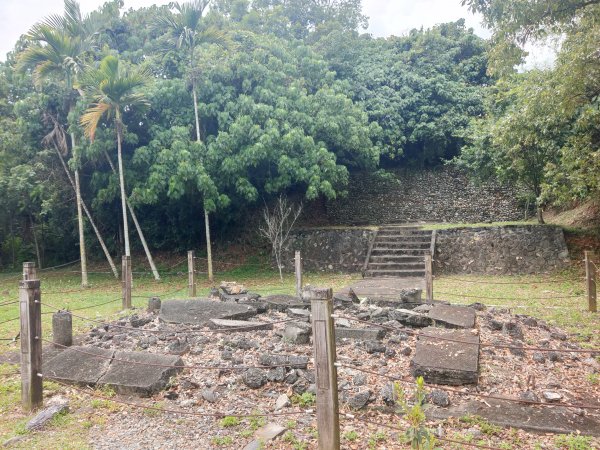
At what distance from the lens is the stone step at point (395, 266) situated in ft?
44.5

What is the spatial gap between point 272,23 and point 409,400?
20.6 m

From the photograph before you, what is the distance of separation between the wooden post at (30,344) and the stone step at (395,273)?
408 inches

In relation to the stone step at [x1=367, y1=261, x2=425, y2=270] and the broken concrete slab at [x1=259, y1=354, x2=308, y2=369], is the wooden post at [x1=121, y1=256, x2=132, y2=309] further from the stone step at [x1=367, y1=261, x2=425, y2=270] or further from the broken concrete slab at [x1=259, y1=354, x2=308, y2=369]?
the stone step at [x1=367, y1=261, x2=425, y2=270]

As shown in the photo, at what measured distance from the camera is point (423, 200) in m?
21.0

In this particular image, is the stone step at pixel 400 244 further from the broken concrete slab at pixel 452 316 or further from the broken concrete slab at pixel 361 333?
the broken concrete slab at pixel 361 333

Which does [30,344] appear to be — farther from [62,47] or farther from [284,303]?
[62,47]

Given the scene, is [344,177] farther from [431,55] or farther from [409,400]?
[409,400]

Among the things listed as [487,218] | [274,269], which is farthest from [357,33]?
[274,269]

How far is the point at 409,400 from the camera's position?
4.11 meters

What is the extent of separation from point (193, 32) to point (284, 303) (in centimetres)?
970

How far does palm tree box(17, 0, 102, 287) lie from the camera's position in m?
12.7

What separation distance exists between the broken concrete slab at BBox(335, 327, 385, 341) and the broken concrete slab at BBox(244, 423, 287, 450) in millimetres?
2149

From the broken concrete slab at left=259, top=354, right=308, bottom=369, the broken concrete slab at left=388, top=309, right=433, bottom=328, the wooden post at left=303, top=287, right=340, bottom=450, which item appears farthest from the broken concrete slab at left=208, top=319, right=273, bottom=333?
the wooden post at left=303, top=287, right=340, bottom=450

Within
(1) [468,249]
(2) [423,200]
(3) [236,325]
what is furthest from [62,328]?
(2) [423,200]
